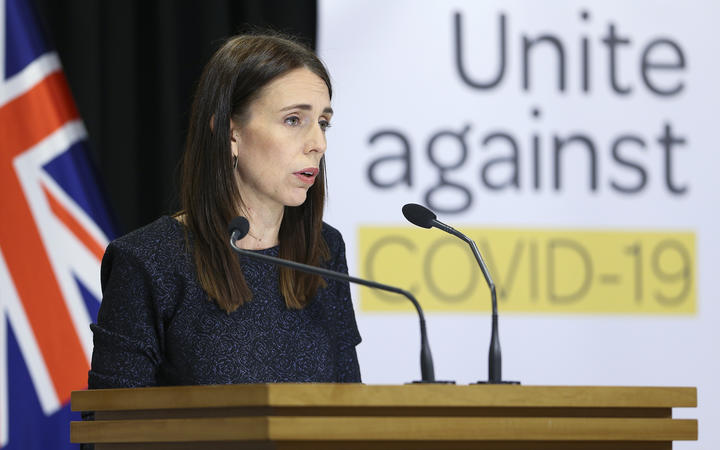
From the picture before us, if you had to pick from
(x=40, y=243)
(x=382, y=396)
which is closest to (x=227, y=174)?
(x=382, y=396)

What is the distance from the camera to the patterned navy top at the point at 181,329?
1868 millimetres

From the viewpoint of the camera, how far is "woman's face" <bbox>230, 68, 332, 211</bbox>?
2.03m

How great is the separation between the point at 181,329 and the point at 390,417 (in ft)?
2.26

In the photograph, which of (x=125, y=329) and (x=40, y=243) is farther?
(x=40, y=243)

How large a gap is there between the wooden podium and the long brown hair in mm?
537

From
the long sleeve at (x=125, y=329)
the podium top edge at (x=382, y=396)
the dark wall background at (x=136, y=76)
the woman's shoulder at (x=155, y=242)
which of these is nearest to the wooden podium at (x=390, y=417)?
the podium top edge at (x=382, y=396)

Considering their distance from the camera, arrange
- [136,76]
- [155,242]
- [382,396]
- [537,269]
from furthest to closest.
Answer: [537,269] → [136,76] → [155,242] → [382,396]

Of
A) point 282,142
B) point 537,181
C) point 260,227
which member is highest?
point 537,181

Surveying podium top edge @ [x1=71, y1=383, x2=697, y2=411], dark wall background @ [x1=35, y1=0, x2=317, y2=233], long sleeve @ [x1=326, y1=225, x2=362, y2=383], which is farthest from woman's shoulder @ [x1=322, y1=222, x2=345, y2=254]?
dark wall background @ [x1=35, y1=0, x2=317, y2=233]

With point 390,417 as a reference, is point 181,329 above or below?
above

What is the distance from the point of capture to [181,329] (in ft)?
6.30

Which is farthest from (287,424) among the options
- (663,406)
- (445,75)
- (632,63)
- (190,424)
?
(632,63)

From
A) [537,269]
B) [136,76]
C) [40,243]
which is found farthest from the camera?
[537,269]

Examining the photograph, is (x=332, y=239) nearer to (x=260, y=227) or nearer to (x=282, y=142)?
(x=260, y=227)
